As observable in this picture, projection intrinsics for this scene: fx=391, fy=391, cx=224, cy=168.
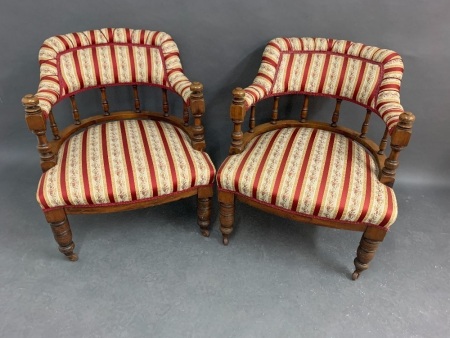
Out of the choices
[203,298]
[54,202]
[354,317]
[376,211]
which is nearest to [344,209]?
[376,211]

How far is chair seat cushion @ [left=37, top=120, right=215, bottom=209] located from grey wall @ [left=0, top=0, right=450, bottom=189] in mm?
505

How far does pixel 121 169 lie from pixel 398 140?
3.38 ft

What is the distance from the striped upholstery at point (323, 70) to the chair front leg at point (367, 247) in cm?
53

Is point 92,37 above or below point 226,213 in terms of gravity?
above

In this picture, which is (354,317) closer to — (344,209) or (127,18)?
(344,209)

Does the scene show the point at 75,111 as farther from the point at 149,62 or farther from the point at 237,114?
the point at 237,114

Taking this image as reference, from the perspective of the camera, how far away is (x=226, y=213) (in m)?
1.71

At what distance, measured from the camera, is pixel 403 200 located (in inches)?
84.4

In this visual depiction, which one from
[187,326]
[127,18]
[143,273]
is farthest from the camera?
[127,18]

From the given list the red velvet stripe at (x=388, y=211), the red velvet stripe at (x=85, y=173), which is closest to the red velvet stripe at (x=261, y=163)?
the red velvet stripe at (x=388, y=211)

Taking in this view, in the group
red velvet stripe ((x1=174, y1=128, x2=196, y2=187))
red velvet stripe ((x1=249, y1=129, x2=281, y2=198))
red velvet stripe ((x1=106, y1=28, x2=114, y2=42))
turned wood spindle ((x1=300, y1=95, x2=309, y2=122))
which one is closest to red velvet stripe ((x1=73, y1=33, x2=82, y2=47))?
red velvet stripe ((x1=106, y1=28, x2=114, y2=42))

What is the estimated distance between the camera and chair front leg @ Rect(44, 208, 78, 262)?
152cm

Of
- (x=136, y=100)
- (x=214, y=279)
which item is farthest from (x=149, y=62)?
(x=214, y=279)

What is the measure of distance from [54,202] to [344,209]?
1.07m
